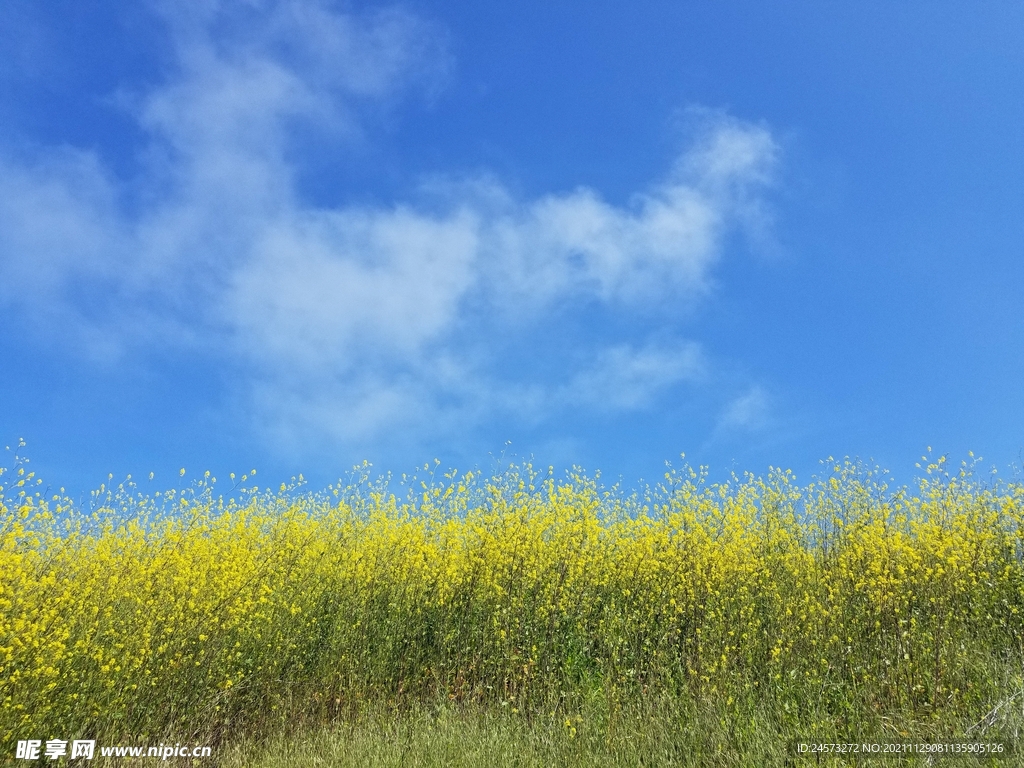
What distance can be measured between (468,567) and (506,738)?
2769mm

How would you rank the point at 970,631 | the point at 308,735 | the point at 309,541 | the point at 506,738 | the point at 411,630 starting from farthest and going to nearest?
the point at 309,541
the point at 411,630
the point at 970,631
the point at 308,735
the point at 506,738

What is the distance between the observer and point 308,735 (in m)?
6.18

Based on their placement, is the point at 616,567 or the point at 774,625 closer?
the point at 774,625

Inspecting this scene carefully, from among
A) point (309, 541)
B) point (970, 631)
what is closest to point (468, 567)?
point (309, 541)

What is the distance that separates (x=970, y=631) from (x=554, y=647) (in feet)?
14.3

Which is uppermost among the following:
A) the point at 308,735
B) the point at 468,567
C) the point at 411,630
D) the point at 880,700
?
the point at 468,567

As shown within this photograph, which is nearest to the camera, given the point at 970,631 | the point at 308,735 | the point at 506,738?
the point at 506,738

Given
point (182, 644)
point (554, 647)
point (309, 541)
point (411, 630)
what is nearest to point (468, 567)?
point (411, 630)

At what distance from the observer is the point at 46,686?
545cm

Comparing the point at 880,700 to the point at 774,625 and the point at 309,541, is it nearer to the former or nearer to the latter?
the point at 774,625

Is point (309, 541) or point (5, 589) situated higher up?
point (309, 541)

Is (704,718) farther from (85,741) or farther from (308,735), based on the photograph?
(85,741)

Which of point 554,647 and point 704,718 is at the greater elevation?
point 554,647

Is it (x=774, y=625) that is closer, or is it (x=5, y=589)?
(x=5, y=589)
